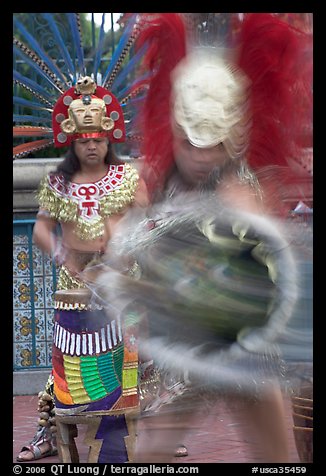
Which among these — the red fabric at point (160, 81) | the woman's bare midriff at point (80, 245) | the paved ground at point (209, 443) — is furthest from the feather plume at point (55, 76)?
the paved ground at point (209, 443)

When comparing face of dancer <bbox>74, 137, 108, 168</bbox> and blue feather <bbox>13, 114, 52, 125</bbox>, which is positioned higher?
blue feather <bbox>13, 114, 52, 125</bbox>

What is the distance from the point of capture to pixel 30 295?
24.1 feet

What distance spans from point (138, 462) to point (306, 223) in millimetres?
1171

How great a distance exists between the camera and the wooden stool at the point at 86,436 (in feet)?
15.2

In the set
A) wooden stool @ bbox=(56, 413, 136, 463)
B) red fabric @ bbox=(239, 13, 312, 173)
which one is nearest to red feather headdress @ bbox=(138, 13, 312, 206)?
red fabric @ bbox=(239, 13, 312, 173)

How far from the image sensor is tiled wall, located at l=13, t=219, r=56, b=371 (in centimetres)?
733

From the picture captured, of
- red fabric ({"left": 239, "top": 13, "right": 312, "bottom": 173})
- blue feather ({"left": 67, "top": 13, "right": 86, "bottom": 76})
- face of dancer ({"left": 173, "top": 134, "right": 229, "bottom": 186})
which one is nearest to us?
face of dancer ({"left": 173, "top": 134, "right": 229, "bottom": 186})

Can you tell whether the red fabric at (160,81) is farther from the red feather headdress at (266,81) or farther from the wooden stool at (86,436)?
the wooden stool at (86,436)

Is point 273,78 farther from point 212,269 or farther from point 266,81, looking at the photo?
point 212,269

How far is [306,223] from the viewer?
13.8ft

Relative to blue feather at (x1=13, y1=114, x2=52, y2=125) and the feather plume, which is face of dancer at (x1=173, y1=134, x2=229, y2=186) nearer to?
the feather plume

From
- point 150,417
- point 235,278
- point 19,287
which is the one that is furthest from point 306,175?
point 19,287

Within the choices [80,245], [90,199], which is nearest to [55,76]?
[90,199]

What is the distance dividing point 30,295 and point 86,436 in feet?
9.16
